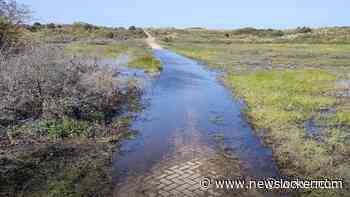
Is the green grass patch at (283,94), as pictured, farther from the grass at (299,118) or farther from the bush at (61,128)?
the bush at (61,128)

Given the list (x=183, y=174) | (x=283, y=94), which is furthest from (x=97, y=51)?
(x=183, y=174)

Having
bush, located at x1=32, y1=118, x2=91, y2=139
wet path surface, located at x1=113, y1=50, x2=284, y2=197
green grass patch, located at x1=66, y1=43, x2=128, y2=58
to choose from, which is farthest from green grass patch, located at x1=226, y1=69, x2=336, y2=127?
green grass patch, located at x1=66, y1=43, x2=128, y2=58

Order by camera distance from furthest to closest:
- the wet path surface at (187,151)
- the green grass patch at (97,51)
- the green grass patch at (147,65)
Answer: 1. the green grass patch at (97,51)
2. the green grass patch at (147,65)
3. the wet path surface at (187,151)

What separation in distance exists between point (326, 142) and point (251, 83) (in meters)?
11.9

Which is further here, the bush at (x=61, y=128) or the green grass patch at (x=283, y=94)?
the green grass patch at (x=283, y=94)

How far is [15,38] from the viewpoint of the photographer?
1783 cm

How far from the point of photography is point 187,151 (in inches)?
412

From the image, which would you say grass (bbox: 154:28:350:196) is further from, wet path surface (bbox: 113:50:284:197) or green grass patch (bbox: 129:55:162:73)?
green grass patch (bbox: 129:55:162:73)

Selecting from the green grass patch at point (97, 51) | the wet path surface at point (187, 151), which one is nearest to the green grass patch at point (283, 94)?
the wet path surface at point (187, 151)

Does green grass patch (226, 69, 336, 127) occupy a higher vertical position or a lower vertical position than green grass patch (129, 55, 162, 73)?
lower

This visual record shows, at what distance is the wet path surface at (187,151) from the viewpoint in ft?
27.0

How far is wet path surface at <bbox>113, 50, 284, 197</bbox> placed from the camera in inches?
324

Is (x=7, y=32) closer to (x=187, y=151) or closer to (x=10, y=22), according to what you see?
(x=10, y=22)

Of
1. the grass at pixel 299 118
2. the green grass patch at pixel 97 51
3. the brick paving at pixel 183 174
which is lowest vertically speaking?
the brick paving at pixel 183 174
